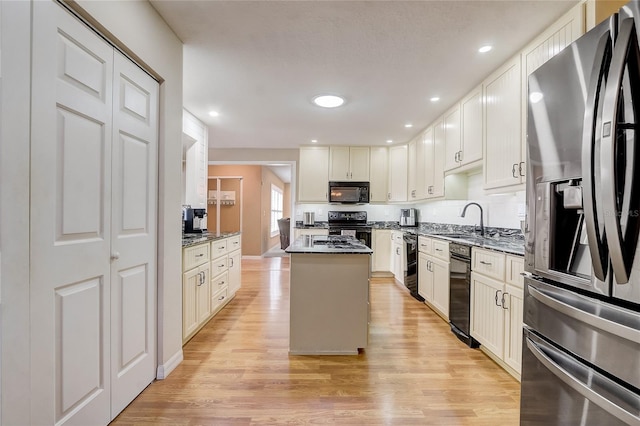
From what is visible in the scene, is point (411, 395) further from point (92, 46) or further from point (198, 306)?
point (92, 46)

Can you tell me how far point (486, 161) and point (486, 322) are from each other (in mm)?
1407

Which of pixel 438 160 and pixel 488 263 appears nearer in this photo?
pixel 488 263

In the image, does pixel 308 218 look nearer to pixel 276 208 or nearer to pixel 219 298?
pixel 219 298

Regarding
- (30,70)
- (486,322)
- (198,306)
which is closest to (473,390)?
(486,322)

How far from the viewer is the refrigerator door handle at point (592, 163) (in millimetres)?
904

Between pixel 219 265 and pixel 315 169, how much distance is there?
9.24 feet

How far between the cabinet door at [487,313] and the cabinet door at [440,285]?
47 cm

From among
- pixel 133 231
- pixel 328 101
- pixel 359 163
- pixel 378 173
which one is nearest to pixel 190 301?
pixel 133 231

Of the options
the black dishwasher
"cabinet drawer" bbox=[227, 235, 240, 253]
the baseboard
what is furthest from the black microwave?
the baseboard

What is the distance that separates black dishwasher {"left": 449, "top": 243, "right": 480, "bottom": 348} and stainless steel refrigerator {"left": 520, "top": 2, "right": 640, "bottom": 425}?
4.18ft

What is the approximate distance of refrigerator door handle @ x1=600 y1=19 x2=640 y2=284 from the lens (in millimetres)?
833

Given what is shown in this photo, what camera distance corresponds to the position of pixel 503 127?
234 cm

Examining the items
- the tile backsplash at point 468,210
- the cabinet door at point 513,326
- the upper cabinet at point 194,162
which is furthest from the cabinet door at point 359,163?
the cabinet door at point 513,326

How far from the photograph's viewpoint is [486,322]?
223 cm
